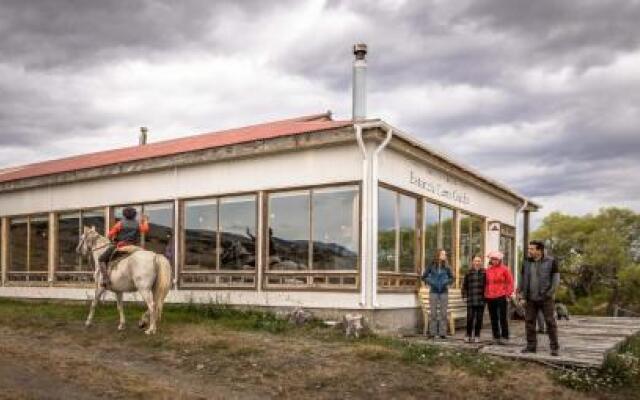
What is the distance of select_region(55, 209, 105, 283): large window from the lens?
20.3m

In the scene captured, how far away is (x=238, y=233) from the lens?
1672cm

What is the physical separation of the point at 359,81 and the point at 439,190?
325 cm

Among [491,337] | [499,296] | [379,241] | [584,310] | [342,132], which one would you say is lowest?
[584,310]

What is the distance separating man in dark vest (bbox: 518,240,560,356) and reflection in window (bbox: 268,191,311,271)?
4.81 m

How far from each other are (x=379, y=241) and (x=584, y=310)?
39.0m

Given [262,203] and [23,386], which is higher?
[262,203]

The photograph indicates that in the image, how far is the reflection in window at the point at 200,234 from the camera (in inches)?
677

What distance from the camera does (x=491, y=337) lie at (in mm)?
15320

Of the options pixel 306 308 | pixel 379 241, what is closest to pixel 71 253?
pixel 306 308

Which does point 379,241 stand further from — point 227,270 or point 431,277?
point 227,270

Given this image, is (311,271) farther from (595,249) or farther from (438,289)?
(595,249)

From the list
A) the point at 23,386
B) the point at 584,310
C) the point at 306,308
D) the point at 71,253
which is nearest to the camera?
the point at 23,386

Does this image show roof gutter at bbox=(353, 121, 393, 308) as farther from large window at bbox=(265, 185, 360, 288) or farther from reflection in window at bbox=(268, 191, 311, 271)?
reflection in window at bbox=(268, 191, 311, 271)

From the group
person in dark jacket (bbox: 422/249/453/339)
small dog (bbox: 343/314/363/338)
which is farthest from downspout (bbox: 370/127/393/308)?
person in dark jacket (bbox: 422/249/453/339)
